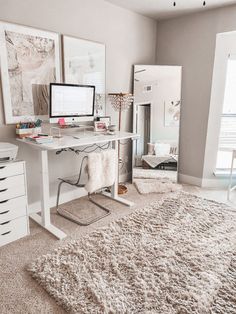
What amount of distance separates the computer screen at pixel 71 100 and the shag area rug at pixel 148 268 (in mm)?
1223

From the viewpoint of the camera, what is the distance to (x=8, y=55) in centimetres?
222

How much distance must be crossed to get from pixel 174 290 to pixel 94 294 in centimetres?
52

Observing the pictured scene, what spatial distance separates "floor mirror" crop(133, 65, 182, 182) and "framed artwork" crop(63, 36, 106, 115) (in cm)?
63

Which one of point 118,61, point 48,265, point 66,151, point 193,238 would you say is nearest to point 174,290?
point 193,238

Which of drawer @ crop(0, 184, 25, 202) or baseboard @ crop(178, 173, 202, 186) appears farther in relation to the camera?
baseboard @ crop(178, 173, 202, 186)

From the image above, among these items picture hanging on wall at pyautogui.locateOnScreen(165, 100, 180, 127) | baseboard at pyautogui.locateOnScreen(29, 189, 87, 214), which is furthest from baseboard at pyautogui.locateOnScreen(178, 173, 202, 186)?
baseboard at pyautogui.locateOnScreen(29, 189, 87, 214)

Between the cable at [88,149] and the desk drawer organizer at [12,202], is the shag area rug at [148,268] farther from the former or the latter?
the cable at [88,149]

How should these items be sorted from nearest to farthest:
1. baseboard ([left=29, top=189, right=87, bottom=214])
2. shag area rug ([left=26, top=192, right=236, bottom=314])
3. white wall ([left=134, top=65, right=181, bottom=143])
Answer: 1. shag area rug ([left=26, top=192, right=236, bottom=314])
2. baseboard ([left=29, top=189, right=87, bottom=214])
3. white wall ([left=134, top=65, right=181, bottom=143])

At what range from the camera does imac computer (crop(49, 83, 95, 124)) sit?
7.86 ft

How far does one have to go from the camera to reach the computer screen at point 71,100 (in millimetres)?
2395

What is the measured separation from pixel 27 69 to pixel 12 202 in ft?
4.13

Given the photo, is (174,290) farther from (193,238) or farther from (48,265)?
(48,265)

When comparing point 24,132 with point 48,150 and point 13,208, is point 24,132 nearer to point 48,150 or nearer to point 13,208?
point 48,150

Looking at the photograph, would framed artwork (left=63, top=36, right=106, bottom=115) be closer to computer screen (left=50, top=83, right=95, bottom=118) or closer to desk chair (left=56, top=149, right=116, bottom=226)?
computer screen (left=50, top=83, right=95, bottom=118)
